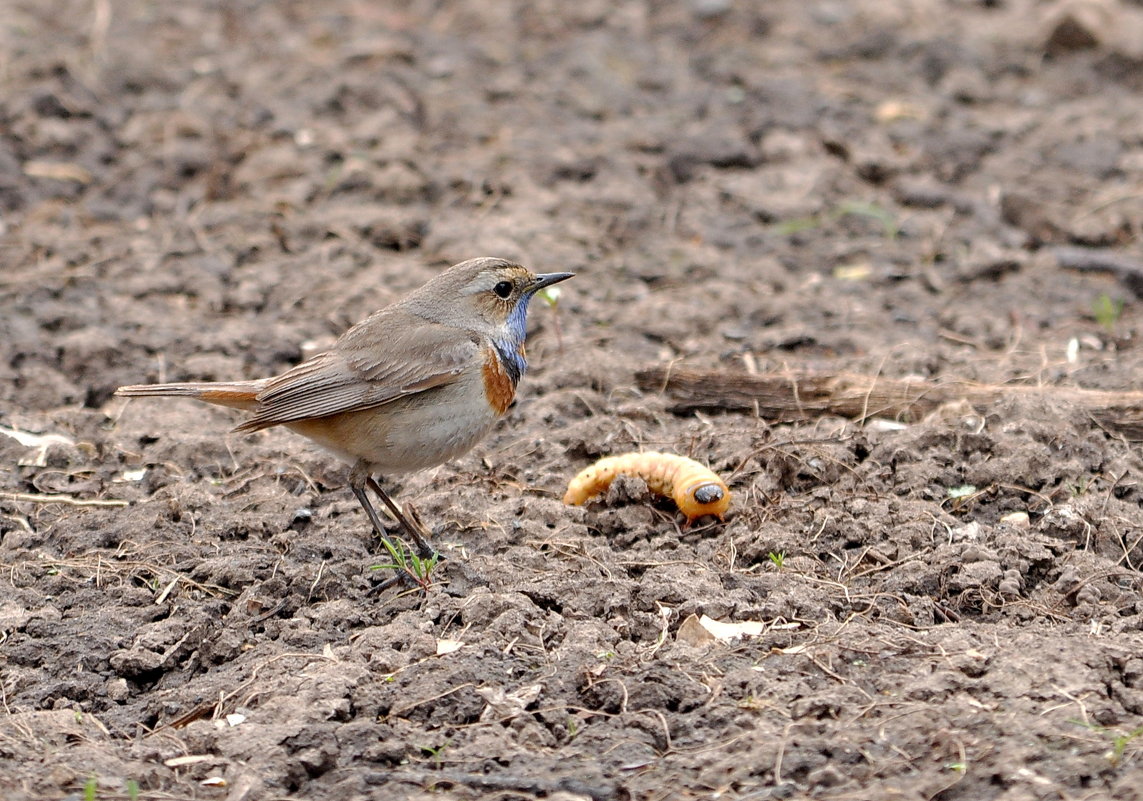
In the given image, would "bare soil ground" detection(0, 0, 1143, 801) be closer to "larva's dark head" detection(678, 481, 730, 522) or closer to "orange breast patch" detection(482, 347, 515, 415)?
"larva's dark head" detection(678, 481, 730, 522)

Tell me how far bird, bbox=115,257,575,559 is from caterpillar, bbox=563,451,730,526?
1.51ft

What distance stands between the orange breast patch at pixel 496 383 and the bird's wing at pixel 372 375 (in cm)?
6

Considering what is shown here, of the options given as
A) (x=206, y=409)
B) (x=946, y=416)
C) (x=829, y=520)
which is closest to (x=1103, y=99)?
(x=946, y=416)

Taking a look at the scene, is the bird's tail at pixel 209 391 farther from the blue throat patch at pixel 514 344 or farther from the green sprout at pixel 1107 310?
the green sprout at pixel 1107 310

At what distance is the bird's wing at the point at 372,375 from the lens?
557 cm

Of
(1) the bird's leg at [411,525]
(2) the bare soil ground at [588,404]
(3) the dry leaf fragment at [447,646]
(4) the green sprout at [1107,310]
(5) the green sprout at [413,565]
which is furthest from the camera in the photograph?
(4) the green sprout at [1107,310]

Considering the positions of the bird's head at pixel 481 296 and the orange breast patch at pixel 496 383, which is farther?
the bird's head at pixel 481 296

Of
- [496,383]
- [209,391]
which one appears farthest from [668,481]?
[209,391]

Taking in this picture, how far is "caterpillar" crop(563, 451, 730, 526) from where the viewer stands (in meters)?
5.50

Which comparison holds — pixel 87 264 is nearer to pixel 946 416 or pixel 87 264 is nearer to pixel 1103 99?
pixel 946 416

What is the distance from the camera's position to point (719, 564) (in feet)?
17.5

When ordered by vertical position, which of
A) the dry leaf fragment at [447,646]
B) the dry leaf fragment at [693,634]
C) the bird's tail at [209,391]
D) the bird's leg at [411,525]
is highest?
the bird's tail at [209,391]

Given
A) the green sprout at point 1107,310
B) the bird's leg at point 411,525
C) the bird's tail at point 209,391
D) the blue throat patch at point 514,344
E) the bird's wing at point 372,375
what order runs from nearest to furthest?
the bird's leg at point 411,525 → the bird's wing at point 372,375 → the bird's tail at point 209,391 → the blue throat patch at point 514,344 → the green sprout at point 1107,310

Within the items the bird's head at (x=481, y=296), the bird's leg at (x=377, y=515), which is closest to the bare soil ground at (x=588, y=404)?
the bird's leg at (x=377, y=515)
